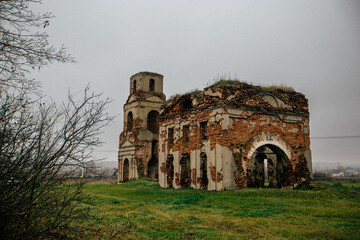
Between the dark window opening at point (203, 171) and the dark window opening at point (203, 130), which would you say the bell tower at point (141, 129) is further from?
the dark window opening at point (203, 130)

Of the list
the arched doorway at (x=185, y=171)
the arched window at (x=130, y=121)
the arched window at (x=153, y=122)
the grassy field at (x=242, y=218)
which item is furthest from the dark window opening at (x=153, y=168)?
the grassy field at (x=242, y=218)

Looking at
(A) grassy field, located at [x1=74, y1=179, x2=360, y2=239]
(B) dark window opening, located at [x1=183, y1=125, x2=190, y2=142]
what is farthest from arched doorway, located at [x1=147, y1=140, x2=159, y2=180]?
(A) grassy field, located at [x1=74, y1=179, x2=360, y2=239]

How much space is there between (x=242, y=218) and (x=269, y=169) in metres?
11.8

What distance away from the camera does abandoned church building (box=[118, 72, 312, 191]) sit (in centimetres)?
1593

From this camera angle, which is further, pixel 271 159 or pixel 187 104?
pixel 271 159

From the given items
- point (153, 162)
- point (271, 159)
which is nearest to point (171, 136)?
point (271, 159)

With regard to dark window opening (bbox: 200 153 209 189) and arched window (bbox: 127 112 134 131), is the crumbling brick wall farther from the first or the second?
arched window (bbox: 127 112 134 131)

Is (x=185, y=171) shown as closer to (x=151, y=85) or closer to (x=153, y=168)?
(x=153, y=168)

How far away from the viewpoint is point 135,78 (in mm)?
33031

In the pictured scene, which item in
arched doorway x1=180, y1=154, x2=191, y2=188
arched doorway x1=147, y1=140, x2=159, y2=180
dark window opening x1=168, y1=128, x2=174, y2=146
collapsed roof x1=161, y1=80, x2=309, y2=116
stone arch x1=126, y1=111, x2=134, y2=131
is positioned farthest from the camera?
stone arch x1=126, y1=111, x2=134, y2=131

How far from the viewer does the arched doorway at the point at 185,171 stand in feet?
62.3

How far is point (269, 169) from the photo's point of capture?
2050 centimetres

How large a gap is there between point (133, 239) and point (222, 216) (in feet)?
12.6

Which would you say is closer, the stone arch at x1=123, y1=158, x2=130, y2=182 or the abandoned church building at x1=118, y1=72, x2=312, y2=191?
the abandoned church building at x1=118, y1=72, x2=312, y2=191
